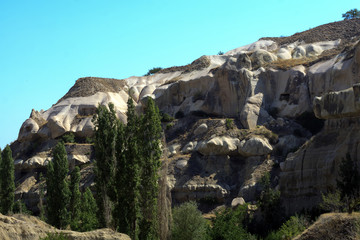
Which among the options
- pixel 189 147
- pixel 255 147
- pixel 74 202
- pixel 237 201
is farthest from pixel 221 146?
pixel 74 202

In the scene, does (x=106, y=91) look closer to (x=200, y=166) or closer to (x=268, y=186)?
(x=200, y=166)

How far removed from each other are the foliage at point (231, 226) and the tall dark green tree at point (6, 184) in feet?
65.1

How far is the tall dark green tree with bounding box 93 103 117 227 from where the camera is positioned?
38906mm

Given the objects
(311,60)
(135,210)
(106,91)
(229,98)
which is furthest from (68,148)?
(135,210)

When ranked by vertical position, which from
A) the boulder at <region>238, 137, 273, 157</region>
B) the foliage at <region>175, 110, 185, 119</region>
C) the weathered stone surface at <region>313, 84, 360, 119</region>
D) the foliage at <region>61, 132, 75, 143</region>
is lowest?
the boulder at <region>238, 137, 273, 157</region>

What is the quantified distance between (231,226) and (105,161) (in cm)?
1191

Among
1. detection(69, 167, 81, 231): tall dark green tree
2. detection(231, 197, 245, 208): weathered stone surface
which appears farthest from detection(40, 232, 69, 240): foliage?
detection(231, 197, 245, 208): weathered stone surface

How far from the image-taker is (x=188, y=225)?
42.7m

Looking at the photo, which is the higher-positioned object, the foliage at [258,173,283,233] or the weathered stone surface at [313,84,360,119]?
the weathered stone surface at [313,84,360,119]

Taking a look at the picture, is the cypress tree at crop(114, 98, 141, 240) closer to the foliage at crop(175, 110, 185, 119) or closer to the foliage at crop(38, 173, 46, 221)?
the foliage at crop(38, 173, 46, 221)

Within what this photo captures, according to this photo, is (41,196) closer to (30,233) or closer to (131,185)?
(131,185)

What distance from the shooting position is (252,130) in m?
61.1

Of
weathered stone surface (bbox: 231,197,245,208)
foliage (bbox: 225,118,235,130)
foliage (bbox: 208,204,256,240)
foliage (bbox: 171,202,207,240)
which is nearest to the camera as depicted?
foliage (bbox: 171,202,207,240)

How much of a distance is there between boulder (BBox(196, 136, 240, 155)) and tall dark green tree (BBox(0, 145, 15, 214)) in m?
19.7
